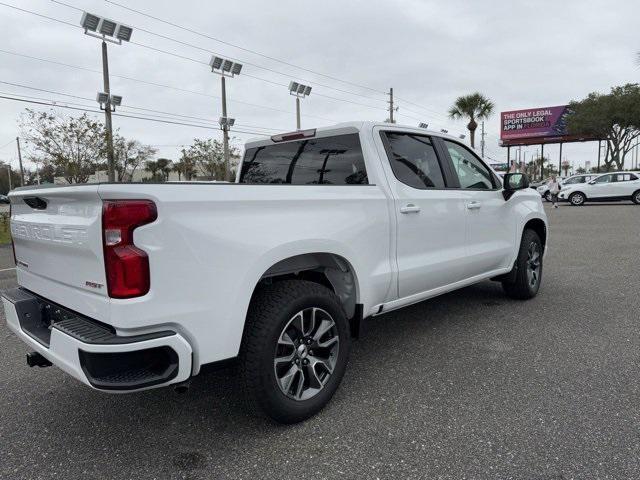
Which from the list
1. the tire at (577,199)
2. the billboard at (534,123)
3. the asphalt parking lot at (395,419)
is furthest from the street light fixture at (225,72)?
the billboard at (534,123)

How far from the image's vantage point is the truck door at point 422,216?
135 inches

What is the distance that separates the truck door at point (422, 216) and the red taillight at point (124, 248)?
185 cm

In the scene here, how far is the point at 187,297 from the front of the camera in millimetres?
2170

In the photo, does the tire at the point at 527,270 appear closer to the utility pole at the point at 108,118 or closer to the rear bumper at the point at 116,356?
the rear bumper at the point at 116,356

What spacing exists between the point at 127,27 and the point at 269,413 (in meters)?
22.9

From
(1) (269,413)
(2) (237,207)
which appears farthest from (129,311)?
(1) (269,413)

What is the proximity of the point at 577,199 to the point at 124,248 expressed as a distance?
2587 centimetres

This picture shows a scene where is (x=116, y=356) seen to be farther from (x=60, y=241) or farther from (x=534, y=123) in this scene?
(x=534, y=123)

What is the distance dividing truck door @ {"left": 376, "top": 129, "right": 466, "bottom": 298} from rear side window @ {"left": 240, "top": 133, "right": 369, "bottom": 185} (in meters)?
0.24

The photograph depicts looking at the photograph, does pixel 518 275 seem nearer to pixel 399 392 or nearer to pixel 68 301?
pixel 399 392

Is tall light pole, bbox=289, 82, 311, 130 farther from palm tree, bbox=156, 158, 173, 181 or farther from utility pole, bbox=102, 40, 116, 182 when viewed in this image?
palm tree, bbox=156, 158, 173, 181

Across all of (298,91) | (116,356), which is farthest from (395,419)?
(298,91)

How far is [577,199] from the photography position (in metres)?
23.8

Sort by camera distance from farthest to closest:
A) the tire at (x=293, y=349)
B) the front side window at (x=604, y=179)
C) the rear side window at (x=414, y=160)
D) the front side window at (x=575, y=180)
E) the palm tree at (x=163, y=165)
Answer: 1. the palm tree at (x=163, y=165)
2. the front side window at (x=575, y=180)
3. the front side window at (x=604, y=179)
4. the rear side window at (x=414, y=160)
5. the tire at (x=293, y=349)
